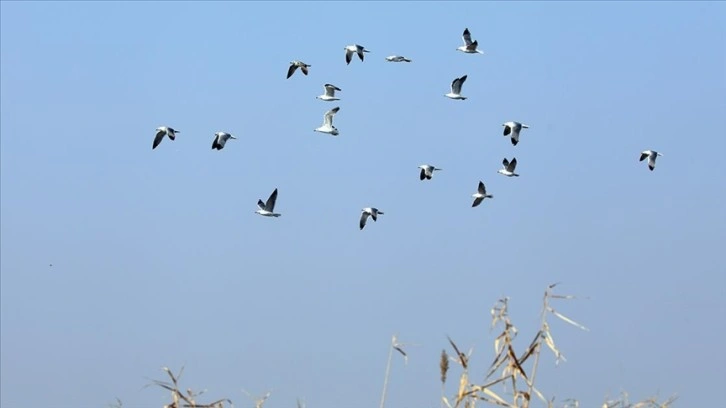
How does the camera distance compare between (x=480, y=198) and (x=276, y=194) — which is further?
(x=480, y=198)

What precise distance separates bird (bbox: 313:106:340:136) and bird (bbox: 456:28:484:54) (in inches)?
121

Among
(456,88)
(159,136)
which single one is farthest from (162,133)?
(456,88)

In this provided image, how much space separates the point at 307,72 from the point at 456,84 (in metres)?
3.28

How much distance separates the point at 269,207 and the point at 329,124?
482 cm

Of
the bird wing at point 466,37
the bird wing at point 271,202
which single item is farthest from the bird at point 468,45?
the bird wing at point 271,202

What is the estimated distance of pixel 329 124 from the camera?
30812 millimetres

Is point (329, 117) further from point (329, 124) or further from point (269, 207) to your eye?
point (269, 207)

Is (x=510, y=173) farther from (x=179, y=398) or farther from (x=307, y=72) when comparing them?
(x=179, y=398)

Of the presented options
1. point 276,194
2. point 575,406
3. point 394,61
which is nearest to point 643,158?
point 394,61

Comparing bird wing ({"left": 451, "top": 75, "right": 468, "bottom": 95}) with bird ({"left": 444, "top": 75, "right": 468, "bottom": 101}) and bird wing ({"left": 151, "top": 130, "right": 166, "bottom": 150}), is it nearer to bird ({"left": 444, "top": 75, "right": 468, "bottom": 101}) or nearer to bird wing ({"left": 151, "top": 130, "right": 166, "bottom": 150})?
bird ({"left": 444, "top": 75, "right": 468, "bottom": 101})

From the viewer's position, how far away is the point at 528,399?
7316 mm

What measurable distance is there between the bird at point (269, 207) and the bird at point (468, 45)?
6.26 m

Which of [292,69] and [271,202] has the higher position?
[292,69]

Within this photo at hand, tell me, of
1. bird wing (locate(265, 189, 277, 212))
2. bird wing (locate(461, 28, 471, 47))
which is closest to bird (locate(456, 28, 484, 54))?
A: bird wing (locate(461, 28, 471, 47))
